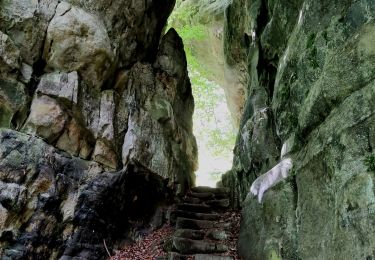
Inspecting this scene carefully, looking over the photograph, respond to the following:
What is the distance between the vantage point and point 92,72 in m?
9.63

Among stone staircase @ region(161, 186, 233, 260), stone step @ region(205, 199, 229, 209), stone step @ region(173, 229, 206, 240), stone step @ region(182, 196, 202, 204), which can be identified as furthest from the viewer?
stone step @ region(182, 196, 202, 204)

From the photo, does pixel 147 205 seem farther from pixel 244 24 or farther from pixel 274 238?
pixel 244 24

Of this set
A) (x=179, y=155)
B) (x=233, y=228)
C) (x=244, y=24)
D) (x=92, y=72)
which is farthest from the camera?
(x=244, y=24)

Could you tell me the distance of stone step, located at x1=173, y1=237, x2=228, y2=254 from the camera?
304 inches

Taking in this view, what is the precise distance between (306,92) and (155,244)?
216 inches

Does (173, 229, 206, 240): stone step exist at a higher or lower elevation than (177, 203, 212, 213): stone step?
lower

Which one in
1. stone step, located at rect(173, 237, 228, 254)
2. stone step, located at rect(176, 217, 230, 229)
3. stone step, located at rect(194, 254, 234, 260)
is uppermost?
stone step, located at rect(176, 217, 230, 229)

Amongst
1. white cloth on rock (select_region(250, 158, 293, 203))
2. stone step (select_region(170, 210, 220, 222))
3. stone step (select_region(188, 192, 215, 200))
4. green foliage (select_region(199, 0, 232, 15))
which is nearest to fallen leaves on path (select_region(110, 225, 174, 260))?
stone step (select_region(170, 210, 220, 222))

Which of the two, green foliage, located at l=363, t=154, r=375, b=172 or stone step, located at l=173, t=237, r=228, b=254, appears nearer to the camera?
green foliage, located at l=363, t=154, r=375, b=172

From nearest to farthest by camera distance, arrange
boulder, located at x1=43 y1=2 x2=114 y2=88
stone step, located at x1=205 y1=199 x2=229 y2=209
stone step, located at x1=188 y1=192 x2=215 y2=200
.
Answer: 1. boulder, located at x1=43 y1=2 x2=114 y2=88
2. stone step, located at x1=205 y1=199 x2=229 y2=209
3. stone step, located at x1=188 y1=192 x2=215 y2=200

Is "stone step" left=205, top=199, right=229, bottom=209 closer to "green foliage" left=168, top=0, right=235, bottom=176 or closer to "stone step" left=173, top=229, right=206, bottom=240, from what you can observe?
"stone step" left=173, top=229, right=206, bottom=240

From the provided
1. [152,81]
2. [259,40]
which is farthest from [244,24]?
[152,81]

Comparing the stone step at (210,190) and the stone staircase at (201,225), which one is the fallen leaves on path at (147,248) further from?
the stone step at (210,190)

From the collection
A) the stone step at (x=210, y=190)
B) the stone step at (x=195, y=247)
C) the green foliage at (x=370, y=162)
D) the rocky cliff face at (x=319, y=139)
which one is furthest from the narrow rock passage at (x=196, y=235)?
the green foliage at (x=370, y=162)
